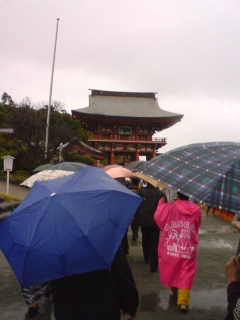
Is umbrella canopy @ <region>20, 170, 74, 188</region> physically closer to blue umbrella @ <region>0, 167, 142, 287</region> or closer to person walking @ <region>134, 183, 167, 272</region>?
person walking @ <region>134, 183, 167, 272</region>

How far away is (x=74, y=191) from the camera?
1.86 metres

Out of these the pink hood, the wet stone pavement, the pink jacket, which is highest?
the pink hood

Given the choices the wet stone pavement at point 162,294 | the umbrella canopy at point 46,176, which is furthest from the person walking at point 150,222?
the umbrella canopy at point 46,176

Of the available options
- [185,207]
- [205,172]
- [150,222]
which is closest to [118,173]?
[150,222]

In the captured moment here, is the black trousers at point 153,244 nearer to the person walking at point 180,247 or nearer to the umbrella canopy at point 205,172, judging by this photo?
the person walking at point 180,247

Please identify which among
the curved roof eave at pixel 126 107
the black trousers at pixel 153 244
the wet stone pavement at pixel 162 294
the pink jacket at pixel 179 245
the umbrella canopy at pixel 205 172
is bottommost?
the wet stone pavement at pixel 162 294

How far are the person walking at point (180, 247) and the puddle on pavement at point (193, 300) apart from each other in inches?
10.0

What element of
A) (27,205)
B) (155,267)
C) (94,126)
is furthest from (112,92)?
(27,205)

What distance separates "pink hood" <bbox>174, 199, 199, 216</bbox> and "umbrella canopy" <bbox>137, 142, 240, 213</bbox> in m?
1.20

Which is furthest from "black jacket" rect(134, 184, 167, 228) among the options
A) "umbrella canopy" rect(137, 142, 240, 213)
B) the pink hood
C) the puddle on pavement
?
"umbrella canopy" rect(137, 142, 240, 213)

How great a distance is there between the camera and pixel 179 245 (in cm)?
370

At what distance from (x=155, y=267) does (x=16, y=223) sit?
3.69m

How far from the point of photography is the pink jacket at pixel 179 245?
12.0ft

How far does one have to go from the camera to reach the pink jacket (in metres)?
3.67
